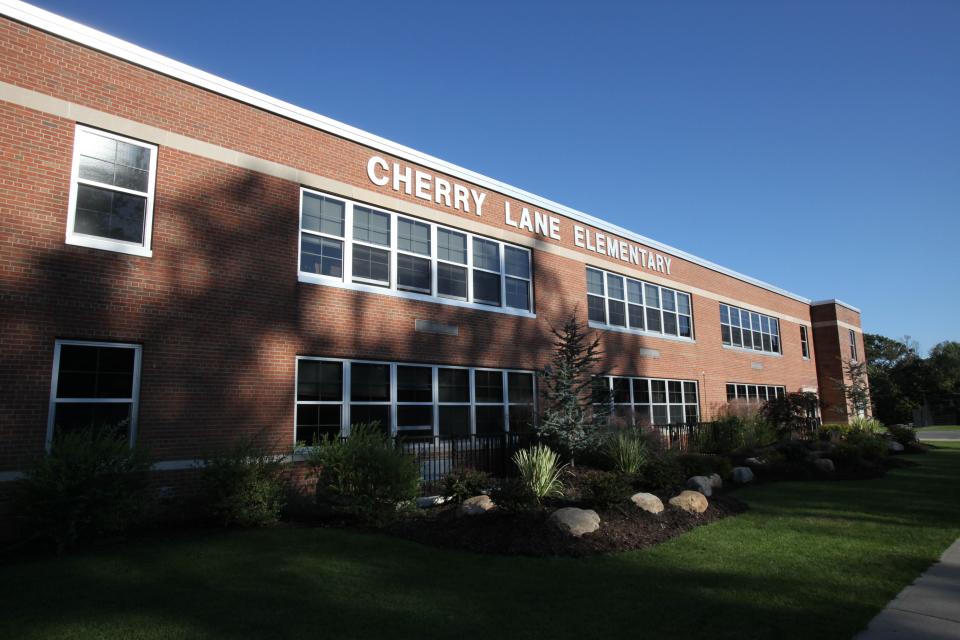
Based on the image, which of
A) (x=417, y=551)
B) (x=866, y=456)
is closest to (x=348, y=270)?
(x=417, y=551)

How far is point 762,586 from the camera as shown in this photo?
633cm

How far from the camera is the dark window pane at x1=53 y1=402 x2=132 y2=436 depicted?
383 inches

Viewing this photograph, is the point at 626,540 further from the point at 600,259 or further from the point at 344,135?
the point at 600,259

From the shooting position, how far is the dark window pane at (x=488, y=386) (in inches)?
640

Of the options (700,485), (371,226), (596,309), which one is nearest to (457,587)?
(700,485)

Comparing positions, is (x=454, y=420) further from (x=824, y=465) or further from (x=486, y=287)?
(x=824, y=465)

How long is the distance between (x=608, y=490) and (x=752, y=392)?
22.8 meters

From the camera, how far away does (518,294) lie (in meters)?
17.9

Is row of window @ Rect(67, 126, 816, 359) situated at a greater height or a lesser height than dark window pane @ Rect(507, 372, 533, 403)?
greater

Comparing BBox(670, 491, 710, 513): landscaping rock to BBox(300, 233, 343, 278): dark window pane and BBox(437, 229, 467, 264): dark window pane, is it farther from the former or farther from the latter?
BBox(437, 229, 467, 264): dark window pane

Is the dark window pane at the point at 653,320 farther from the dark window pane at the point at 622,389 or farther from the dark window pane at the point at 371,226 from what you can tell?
the dark window pane at the point at 371,226

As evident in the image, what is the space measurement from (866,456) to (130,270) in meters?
18.8

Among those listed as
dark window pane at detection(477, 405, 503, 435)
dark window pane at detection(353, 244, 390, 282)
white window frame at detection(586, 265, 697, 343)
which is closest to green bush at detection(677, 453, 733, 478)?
dark window pane at detection(477, 405, 503, 435)

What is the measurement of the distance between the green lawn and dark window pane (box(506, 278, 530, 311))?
933cm
